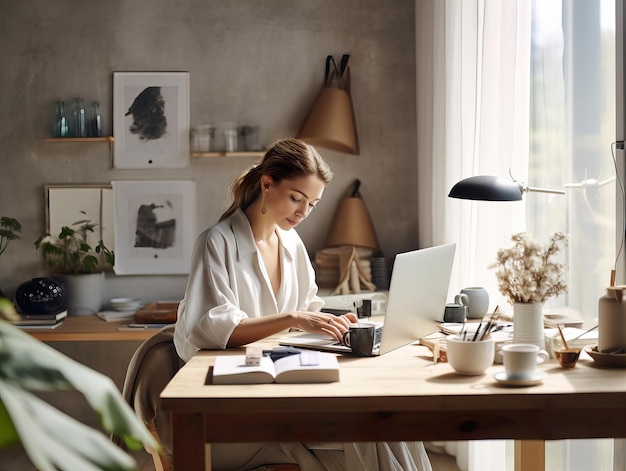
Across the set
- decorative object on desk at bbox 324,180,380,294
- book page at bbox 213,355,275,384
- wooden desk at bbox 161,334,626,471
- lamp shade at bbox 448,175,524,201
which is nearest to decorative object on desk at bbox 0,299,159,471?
wooden desk at bbox 161,334,626,471

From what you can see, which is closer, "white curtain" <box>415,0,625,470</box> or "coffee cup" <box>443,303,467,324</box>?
"coffee cup" <box>443,303,467,324</box>

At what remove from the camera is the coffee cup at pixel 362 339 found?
6.47ft

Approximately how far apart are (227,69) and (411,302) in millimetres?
2866

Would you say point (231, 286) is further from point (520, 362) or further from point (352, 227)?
point (352, 227)

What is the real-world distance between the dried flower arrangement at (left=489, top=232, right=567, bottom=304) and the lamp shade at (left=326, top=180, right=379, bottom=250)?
2.44 meters

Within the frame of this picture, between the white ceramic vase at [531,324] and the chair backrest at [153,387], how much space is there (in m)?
0.97

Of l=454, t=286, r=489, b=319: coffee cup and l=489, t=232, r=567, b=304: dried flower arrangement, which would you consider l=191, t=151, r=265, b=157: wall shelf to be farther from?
l=489, t=232, r=567, b=304: dried flower arrangement

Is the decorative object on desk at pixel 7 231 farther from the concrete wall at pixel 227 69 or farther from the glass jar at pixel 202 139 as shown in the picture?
the glass jar at pixel 202 139

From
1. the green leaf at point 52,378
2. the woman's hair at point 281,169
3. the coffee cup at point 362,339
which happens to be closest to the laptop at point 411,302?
the coffee cup at point 362,339

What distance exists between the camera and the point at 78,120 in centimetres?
446

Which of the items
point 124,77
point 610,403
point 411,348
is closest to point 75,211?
point 124,77

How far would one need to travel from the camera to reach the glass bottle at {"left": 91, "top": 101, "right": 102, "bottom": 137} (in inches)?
176

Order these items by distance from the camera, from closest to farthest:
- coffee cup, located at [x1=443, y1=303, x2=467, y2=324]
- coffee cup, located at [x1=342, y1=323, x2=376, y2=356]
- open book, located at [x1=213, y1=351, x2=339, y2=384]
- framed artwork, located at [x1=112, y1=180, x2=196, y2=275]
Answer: open book, located at [x1=213, y1=351, x2=339, y2=384], coffee cup, located at [x1=342, y1=323, x2=376, y2=356], coffee cup, located at [x1=443, y1=303, x2=467, y2=324], framed artwork, located at [x1=112, y1=180, x2=196, y2=275]

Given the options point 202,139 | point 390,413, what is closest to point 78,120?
point 202,139
